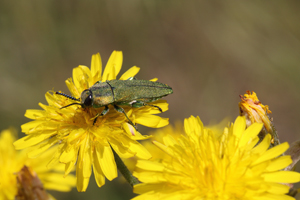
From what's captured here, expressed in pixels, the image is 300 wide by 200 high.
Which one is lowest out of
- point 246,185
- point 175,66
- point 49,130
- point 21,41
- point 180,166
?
point 246,185

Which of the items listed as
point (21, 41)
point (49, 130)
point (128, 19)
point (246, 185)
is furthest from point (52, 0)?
point (246, 185)

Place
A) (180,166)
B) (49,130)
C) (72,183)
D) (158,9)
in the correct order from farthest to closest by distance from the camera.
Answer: (158,9)
(72,183)
(49,130)
(180,166)

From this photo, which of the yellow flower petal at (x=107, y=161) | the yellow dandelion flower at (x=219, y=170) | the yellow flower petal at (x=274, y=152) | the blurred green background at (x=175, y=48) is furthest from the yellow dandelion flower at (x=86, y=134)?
the blurred green background at (x=175, y=48)

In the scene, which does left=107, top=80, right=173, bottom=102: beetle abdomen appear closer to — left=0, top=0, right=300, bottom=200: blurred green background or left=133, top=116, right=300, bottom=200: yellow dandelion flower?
left=133, top=116, right=300, bottom=200: yellow dandelion flower

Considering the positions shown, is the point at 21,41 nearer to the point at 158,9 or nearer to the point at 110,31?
the point at 110,31

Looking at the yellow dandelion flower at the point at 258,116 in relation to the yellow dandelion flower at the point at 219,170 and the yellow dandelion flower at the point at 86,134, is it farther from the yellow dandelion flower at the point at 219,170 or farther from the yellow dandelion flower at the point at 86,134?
the yellow dandelion flower at the point at 86,134

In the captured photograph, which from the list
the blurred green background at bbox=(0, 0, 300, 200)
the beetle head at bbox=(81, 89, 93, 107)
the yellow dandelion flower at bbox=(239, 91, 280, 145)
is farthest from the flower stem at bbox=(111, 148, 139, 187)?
the blurred green background at bbox=(0, 0, 300, 200)
